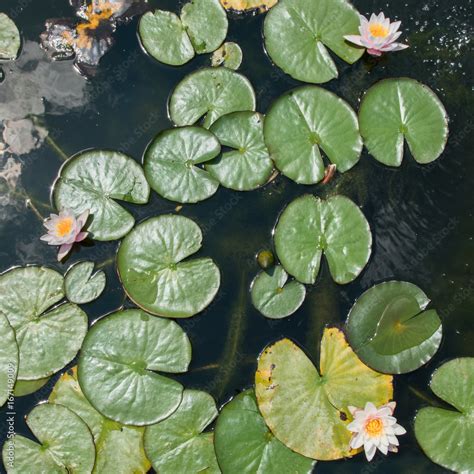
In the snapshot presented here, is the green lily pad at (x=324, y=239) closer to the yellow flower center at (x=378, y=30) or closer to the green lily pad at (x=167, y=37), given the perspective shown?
the yellow flower center at (x=378, y=30)

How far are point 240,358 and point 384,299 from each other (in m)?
0.96

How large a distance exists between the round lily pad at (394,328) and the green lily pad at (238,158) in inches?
40.1

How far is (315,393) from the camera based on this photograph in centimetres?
358

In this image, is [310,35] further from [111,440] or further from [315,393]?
[111,440]

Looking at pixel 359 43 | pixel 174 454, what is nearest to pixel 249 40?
pixel 359 43

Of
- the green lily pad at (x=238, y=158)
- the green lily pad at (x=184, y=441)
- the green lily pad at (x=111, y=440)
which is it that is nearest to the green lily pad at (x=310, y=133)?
the green lily pad at (x=238, y=158)

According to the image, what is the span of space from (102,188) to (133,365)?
1.10m

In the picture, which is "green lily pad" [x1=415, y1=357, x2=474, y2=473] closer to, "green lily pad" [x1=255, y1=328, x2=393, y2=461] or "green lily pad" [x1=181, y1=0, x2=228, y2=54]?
"green lily pad" [x1=255, y1=328, x2=393, y2=461]

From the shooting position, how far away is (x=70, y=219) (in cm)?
360

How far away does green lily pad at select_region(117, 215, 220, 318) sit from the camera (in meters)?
3.63

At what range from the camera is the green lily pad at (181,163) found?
3.75m

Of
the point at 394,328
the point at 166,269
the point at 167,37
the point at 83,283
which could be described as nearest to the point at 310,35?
the point at 167,37

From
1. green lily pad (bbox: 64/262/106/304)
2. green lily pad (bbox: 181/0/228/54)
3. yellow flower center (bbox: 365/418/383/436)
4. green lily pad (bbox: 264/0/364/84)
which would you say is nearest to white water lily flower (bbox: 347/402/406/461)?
yellow flower center (bbox: 365/418/383/436)

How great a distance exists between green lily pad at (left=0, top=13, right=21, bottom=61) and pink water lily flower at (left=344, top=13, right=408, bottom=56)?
7.10ft
